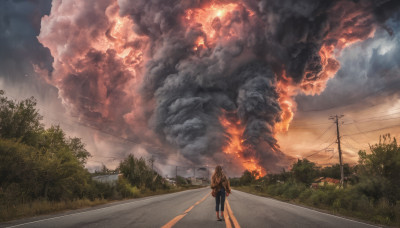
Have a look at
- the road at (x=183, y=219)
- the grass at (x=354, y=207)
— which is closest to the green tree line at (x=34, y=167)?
the road at (x=183, y=219)

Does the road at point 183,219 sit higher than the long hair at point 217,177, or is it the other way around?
the long hair at point 217,177

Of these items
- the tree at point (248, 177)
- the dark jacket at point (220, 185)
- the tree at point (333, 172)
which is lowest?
the tree at point (248, 177)

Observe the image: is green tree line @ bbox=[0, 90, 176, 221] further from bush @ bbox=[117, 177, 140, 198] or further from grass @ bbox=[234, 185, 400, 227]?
grass @ bbox=[234, 185, 400, 227]

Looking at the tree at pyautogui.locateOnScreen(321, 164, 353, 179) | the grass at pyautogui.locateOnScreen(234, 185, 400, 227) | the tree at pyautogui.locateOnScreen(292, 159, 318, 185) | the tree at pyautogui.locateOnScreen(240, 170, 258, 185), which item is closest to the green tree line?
the grass at pyautogui.locateOnScreen(234, 185, 400, 227)

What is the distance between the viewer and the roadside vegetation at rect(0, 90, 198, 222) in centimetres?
1334

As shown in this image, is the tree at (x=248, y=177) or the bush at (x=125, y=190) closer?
the bush at (x=125, y=190)

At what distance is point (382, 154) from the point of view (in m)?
15.6

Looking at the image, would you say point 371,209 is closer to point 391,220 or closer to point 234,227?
point 391,220

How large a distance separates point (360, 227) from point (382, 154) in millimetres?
9558

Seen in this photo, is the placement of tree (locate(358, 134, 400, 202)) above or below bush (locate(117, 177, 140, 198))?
above

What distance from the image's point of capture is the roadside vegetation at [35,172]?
13.3 metres

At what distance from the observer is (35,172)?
1477cm

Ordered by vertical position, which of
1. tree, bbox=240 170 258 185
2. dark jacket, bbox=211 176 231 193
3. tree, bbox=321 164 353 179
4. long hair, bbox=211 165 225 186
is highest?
long hair, bbox=211 165 225 186

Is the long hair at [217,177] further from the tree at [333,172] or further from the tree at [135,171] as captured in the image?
the tree at [333,172]
